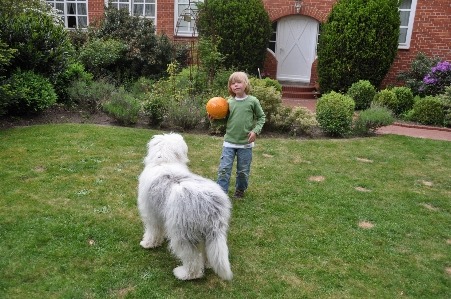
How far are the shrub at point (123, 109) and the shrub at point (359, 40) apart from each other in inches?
268

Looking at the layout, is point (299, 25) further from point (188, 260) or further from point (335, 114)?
point (188, 260)

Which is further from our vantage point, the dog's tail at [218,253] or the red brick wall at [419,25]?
the red brick wall at [419,25]

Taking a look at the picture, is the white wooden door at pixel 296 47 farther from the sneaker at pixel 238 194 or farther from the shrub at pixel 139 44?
the sneaker at pixel 238 194

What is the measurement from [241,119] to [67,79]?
20.9 ft

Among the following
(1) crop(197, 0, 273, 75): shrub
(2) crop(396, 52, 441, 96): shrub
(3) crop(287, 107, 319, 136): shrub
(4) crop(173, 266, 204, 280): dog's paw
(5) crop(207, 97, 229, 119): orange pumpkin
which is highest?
(1) crop(197, 0, 273, 75): shrub

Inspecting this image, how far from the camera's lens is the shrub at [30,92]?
7586 millimetres

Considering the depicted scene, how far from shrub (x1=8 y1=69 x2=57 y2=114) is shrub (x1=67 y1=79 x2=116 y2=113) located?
667 millimetres

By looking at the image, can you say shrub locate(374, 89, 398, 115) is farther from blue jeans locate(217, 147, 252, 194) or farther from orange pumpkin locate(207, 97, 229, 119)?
orange pumpkin locate(207, 97, 229, 119)

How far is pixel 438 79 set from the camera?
1125cm

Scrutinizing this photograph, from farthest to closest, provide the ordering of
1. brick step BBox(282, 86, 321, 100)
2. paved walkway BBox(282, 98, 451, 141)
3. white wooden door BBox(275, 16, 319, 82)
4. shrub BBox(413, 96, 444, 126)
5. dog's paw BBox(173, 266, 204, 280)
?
white wooden door BBox(275, 16, 319, 82) < brick step BBox(282, 86, 321, 100) < shrub BBox(413, 96, 444, 126) < paved walkway BBox(282, 98, 451, 141) < dog's paw BBox(173, 266, 204, 280)

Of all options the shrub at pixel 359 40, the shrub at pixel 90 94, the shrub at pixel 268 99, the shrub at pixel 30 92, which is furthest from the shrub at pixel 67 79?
the shrub at pixel 359 40

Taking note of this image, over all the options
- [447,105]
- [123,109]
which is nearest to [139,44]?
[123,109]

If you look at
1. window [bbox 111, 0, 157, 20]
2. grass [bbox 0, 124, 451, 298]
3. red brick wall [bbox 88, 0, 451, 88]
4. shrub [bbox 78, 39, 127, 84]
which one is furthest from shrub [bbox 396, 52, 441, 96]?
window [bbox 111, 0, 157, 20]

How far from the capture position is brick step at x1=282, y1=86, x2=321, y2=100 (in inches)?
516
